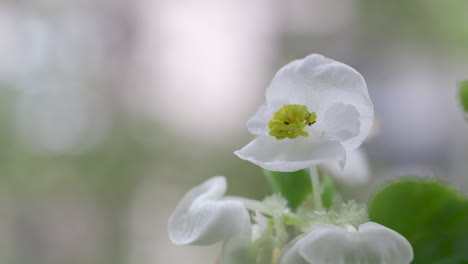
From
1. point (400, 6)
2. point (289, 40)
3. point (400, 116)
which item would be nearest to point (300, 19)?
point (289, 40)

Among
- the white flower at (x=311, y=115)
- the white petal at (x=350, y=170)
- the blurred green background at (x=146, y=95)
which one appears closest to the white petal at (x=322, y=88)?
the white flower at (x=311, y=115)

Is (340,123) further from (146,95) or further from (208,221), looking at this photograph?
(146,95)

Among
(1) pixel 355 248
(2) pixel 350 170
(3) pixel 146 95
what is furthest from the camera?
(3) pixel 146 95

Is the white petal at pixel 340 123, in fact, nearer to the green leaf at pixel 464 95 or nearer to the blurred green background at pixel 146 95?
the green leaf at pixel 464 95

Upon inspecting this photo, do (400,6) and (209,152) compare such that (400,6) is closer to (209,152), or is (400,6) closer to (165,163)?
(209,152)

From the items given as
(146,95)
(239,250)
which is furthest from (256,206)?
(146,95)
